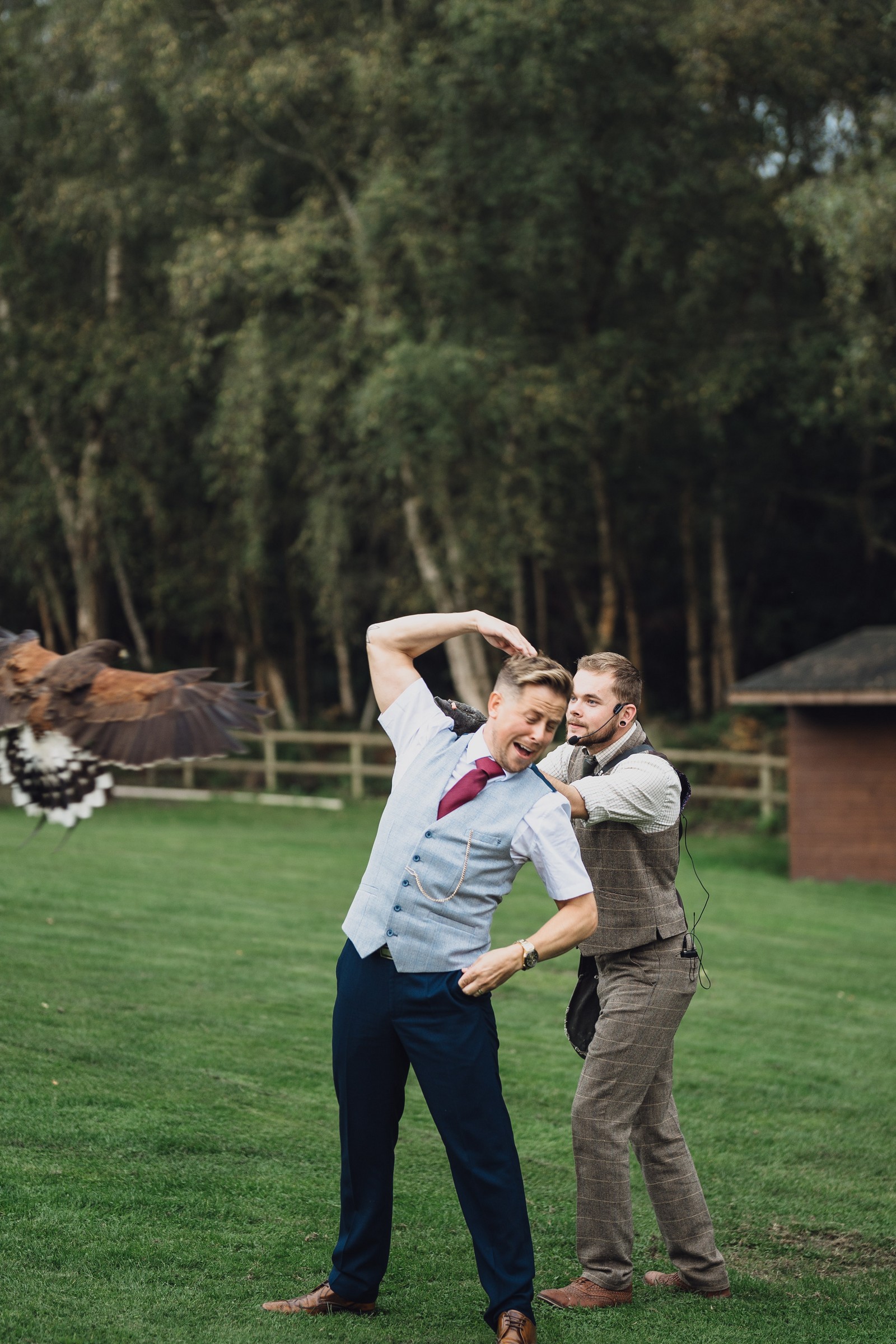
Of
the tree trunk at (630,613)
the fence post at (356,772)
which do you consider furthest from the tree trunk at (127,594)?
the tree trunk at (630,613)

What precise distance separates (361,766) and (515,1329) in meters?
17.8

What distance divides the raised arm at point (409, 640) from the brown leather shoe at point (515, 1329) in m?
1.64

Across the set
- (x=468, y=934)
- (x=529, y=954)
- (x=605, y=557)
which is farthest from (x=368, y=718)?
(x=529, y=954)

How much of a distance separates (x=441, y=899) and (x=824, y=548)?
81.4 ft

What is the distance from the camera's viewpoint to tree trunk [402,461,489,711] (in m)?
20.3

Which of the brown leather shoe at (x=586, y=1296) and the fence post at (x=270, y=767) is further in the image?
the fence post at (x=270, y=767)

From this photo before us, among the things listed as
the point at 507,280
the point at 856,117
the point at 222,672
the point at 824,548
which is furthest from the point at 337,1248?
the point at 222,672

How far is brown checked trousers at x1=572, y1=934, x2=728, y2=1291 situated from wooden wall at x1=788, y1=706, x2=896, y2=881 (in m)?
11.8

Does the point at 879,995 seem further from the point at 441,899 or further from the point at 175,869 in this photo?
the point at 441,899

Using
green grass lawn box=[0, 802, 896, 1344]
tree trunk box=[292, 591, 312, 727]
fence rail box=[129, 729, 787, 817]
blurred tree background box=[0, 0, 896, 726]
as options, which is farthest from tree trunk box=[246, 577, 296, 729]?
green grass lawn box=[0, 802, 896, 1344]

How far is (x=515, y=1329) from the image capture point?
10.9 ft

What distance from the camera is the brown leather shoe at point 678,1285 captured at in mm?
3990

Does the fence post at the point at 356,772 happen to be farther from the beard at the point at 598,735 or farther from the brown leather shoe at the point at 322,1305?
the brown leather shoe at the point at 322,1305

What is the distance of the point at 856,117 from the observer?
18.9 meters
